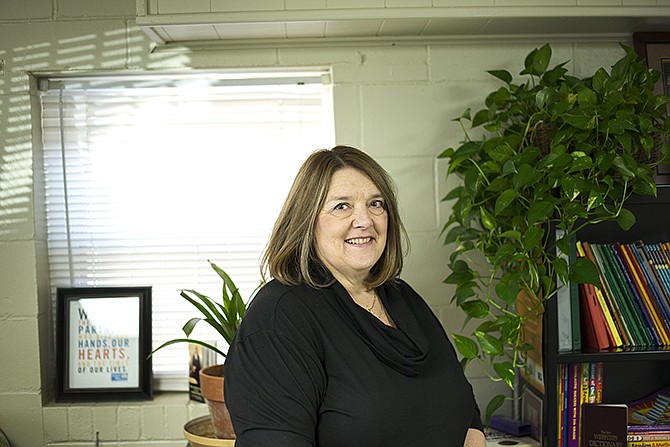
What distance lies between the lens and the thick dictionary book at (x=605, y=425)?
90.2 inches

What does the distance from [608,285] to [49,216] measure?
1757 millimetres

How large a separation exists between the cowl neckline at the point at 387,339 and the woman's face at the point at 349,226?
0.21 ft

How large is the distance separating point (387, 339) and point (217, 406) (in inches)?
24.9

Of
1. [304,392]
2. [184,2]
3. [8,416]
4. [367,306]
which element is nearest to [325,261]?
[367,306]

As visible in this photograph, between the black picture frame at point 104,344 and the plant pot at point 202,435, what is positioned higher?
the black picture frame at point 104,344

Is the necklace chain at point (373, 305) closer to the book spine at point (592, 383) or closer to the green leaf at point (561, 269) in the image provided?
the green leaf at point (561, 269)

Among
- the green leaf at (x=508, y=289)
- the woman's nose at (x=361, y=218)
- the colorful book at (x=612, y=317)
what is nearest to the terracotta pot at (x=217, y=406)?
the woman's nose at (x=361, y=218)

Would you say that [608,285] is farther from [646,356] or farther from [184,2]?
[184,2]

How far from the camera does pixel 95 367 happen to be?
2680 mm

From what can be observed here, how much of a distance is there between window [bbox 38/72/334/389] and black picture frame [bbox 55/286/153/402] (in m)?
0.08

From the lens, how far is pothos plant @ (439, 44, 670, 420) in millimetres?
2121

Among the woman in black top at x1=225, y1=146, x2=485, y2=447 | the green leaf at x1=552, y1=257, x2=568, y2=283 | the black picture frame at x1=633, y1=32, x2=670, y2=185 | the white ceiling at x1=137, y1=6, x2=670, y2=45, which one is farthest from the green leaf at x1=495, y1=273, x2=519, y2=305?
the black picture frame at x1=633, y1=32, x2=670, y2=185

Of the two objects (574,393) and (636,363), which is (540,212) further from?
(636,363)

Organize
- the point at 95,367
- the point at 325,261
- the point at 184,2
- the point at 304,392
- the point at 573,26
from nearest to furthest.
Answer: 1. the point at 304,392
2. the point at 325,261
3. the point at 184,2
4. the point at 573,26
5. the point at 95,367
